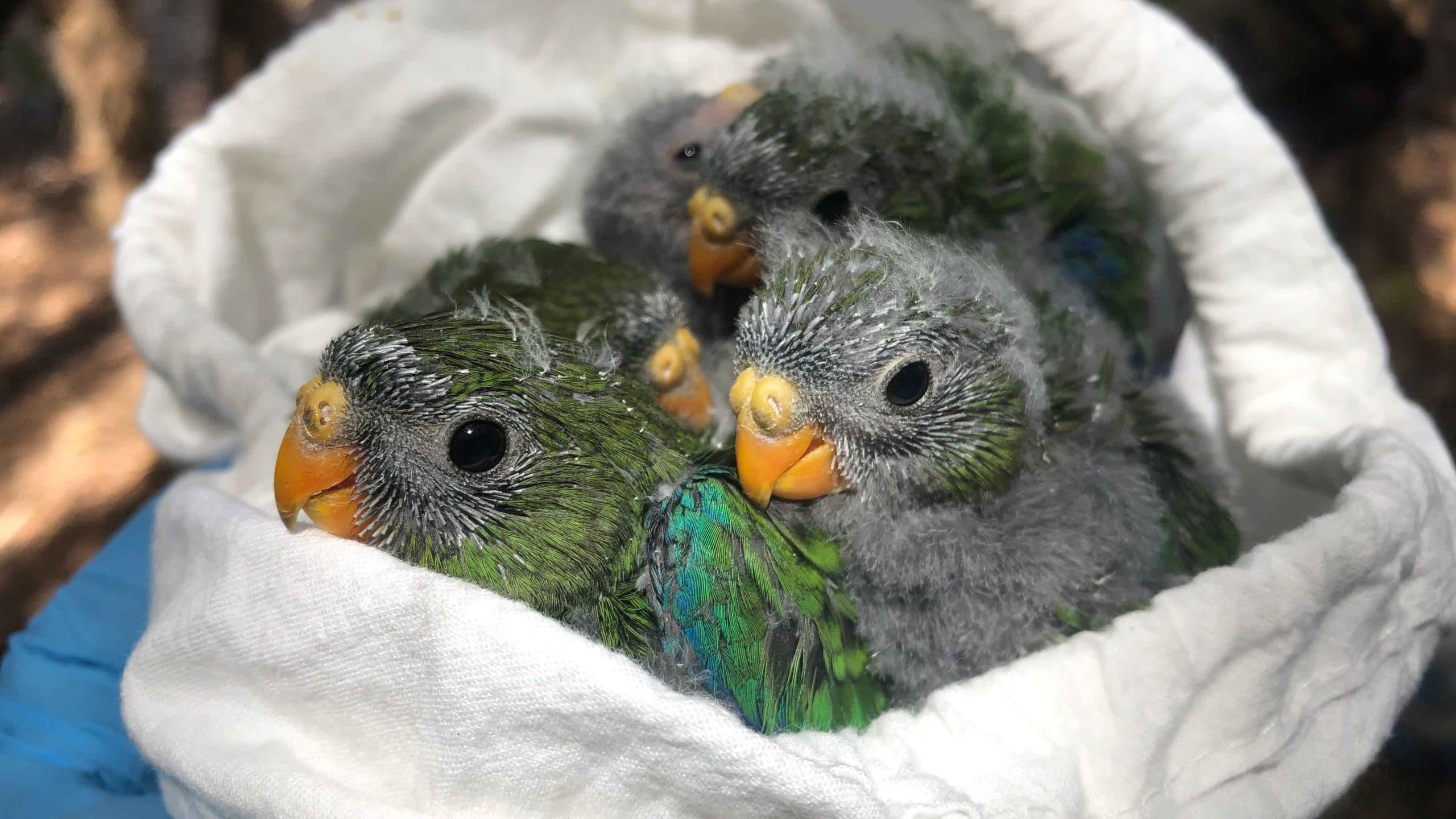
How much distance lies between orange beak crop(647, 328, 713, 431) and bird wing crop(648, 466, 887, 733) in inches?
8.0

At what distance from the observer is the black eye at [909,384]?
0.67 metres

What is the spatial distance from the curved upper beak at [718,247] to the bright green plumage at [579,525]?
0.34 metres

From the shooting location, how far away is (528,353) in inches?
27.4

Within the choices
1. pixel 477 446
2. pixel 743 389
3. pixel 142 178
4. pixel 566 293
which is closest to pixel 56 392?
pixel 142 178

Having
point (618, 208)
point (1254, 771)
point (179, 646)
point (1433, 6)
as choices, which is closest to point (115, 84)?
point (618, 208)

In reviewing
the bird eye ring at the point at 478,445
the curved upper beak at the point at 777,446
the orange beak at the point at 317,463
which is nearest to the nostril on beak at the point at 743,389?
the curved upper beak at the point at 777,446

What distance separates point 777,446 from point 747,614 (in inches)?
4.7

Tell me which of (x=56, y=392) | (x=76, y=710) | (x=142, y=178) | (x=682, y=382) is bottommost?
(x=56, y=392)

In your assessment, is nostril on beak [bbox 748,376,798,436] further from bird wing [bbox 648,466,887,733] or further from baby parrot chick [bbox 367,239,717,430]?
baby parrot chick [bbox 367,239,717,430]

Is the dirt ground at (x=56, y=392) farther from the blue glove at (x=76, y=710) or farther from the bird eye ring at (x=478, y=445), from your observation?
the bird eye ring at (x=478, y=445)

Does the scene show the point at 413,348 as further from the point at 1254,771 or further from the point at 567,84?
the point at 567,84

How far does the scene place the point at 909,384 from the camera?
2.22 ft

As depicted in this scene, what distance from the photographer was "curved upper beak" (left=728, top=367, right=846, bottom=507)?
2.19 feet

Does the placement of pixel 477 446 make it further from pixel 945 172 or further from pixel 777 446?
pixel 945 172
